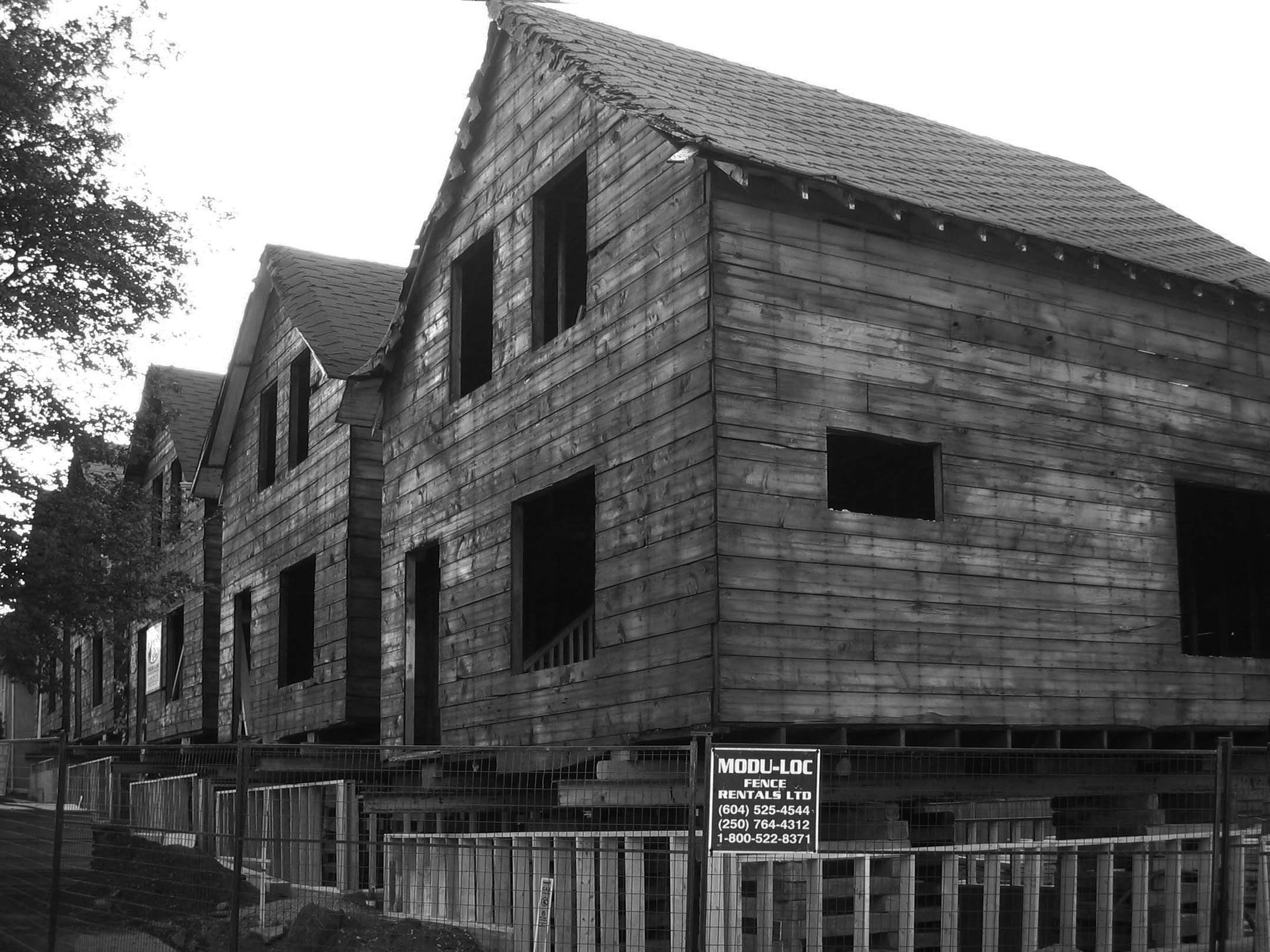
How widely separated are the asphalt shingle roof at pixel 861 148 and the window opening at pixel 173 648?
18.8m

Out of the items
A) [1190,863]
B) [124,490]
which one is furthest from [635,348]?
[124,490]

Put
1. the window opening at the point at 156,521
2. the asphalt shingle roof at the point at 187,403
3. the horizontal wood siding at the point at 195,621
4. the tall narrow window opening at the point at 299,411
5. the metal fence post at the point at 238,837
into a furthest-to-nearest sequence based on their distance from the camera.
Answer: the asphalt shingle roof at the point at 187,403 → the horizontal wood siding at the point at 195,621 → the window opening at the point at 156,521 → the tall narrow window opening at the point at 299,411 → the metal fence post at the point at 238,837

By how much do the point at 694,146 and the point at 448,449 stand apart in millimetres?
6005

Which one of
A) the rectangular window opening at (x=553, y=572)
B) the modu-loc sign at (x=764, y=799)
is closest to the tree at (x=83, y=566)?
the rectangular window opening at (x=553, y=572)

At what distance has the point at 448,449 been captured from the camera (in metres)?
16.9

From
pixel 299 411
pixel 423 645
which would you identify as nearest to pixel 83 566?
pixel 299 411

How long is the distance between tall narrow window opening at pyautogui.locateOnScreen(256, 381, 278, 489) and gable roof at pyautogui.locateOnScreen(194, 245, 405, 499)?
1.00 meters

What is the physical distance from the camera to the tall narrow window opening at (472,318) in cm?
1720

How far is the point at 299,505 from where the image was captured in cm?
2297

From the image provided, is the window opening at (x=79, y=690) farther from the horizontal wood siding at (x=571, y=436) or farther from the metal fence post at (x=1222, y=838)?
the metal fence post at (x=1222, y=838)

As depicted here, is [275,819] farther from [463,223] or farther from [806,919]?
[806,919]

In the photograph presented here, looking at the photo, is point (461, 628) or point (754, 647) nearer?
point (754, 647)

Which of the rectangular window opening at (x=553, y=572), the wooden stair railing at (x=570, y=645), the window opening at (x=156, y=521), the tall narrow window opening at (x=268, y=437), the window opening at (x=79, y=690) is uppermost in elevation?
the tall narrow window opening at (x=268, y=437)

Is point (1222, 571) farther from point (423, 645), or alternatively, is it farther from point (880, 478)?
point (423, 645)
